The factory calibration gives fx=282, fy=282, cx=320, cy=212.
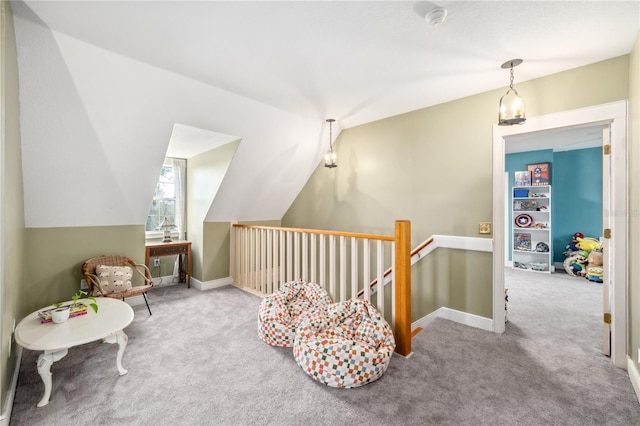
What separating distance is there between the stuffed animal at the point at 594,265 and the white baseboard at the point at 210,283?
6164 mm

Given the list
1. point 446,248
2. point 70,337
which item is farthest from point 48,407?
point 446,248

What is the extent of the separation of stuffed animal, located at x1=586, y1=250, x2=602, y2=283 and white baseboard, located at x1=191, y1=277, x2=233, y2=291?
20.2 feet

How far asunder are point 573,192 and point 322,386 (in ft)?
21.5

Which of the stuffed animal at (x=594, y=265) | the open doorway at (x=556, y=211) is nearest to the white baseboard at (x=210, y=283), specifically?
the open doorway at (x=556, y=211)

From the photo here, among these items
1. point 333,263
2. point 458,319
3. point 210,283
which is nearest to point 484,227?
point 458,319

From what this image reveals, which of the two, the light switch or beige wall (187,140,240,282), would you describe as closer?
the light switch

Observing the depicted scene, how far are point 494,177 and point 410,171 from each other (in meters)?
0.96

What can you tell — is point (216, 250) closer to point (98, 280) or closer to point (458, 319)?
point (98, 280)

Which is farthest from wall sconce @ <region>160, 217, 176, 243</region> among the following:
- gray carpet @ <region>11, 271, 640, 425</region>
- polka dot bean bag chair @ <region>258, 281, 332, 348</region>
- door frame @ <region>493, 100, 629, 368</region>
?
door frame @ <region>493, 100, 629, 368</region>

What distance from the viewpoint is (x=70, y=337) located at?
1.89 metres

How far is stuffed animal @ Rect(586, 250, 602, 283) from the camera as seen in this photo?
4.84 metres

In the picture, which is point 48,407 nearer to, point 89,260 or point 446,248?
point 89,260

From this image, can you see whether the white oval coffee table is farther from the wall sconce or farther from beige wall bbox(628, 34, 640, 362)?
beige wall bbox(628, 34, 640, 362)

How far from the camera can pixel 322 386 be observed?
1.97m
